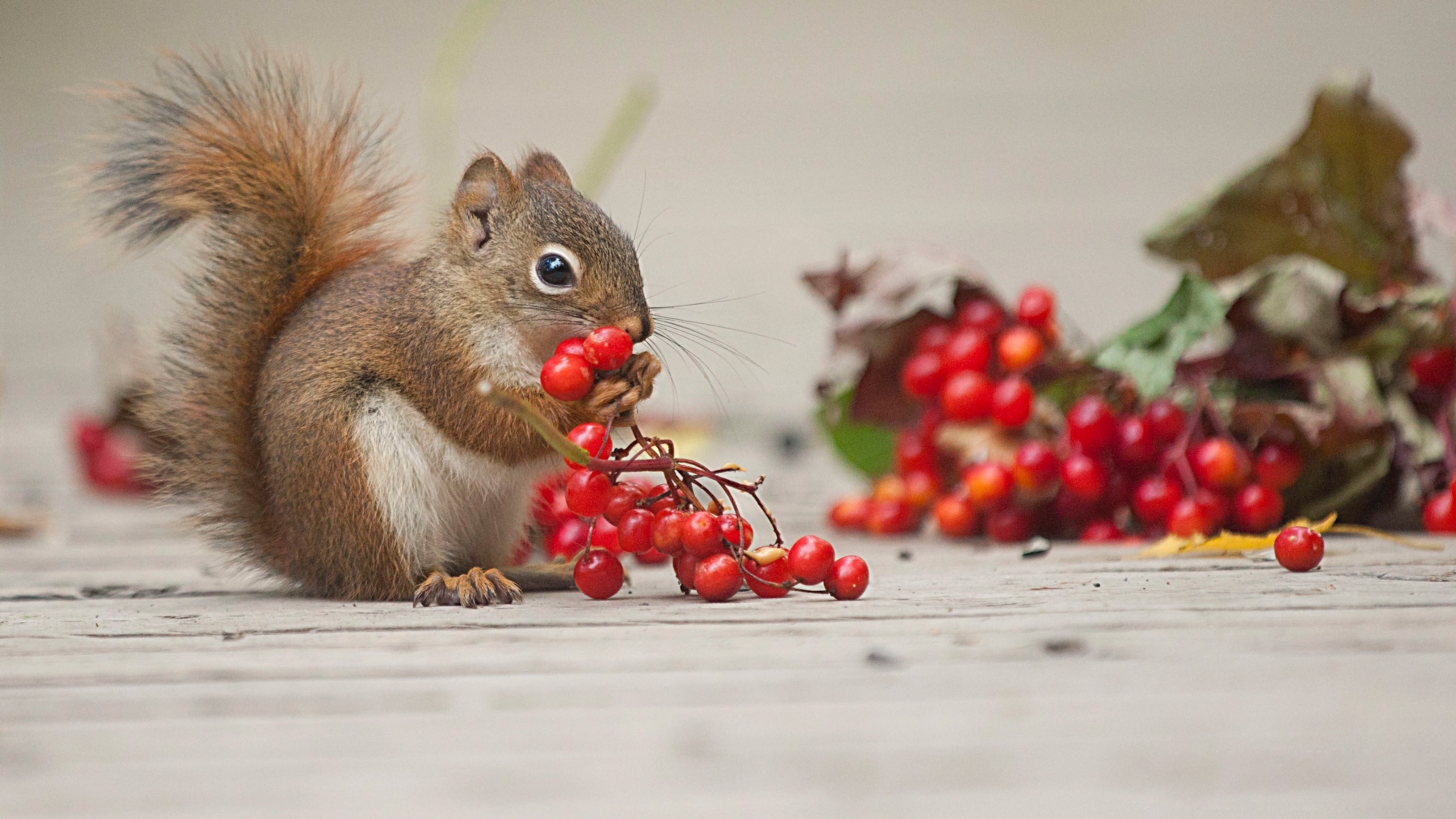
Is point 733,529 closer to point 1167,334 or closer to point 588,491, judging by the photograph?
point 588,491

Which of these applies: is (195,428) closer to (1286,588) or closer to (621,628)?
(621,628)

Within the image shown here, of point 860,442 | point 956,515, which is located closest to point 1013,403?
point 956,515

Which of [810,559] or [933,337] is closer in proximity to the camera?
[810,559]

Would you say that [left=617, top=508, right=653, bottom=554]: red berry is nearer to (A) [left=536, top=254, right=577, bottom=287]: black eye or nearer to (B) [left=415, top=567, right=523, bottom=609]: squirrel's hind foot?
(B) [left=415, top=567, right=523, bottom=609]: squirrel's hind foot

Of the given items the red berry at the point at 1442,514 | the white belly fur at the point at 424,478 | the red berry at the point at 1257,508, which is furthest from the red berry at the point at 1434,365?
the white belly fur at the point at 424,478

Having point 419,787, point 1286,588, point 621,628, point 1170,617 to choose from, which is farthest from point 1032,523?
point 419,787

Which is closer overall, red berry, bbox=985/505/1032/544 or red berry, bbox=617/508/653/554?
red berry, bbox=617/508/653/554

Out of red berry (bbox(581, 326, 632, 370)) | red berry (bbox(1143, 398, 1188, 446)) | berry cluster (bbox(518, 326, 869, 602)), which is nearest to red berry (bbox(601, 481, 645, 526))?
berry cluster (bbox(518, 326, 869, 602))
